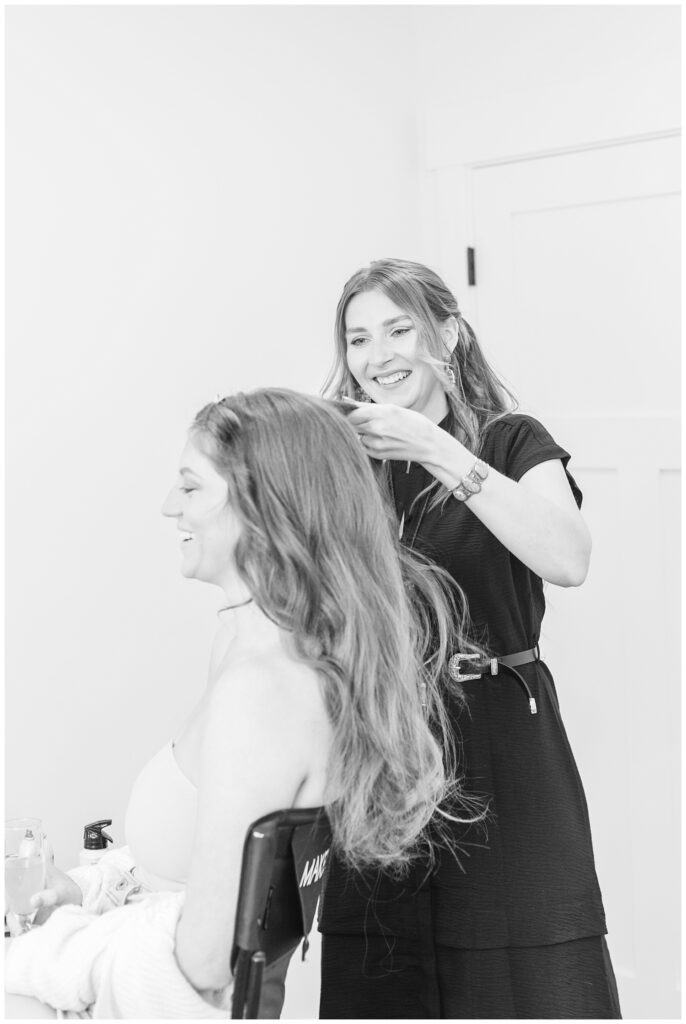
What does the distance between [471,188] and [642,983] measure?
2010 millimetres

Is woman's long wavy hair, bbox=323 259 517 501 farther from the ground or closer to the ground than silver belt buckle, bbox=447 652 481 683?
farther from the ground

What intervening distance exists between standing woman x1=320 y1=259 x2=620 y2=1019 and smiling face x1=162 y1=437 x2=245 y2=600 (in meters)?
0.30

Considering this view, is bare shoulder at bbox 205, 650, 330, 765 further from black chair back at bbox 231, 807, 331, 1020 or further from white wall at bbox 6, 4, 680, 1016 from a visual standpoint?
white wall at bbox 6, 4, 680, 1016

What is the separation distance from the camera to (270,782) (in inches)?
42.9

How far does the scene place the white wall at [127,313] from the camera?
5.47ft

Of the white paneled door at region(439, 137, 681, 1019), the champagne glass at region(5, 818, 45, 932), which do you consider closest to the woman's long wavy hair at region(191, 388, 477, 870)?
the champagne glass at region(5, 818, 45, 932)

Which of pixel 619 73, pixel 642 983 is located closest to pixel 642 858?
pixel 642 983

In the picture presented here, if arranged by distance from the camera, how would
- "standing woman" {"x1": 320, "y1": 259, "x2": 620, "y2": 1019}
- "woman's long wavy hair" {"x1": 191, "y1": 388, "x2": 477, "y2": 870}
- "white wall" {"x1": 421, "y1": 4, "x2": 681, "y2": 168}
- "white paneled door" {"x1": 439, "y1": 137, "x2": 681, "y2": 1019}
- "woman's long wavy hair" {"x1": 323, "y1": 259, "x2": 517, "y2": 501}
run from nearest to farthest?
"woman's long wavy hair" {"x1": 191, "y1": 388, "x2": 477, "y2": 870}, "standing woman" {"x1": 320, "y1": 259, "x2": 620, "y2": 1019}, "woman's long wavy hair" {"x1": 323, "y1": 259, "x2": 517, "y2": 501}, "white wall" {"x1": 421, "y1": 4, "x2": 681, "y2": 168}, "white paneled door" {"x1": 439, "y1": 137, "x2": 681, "y2": 1019}

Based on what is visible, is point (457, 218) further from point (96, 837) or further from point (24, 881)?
point (24, 881)

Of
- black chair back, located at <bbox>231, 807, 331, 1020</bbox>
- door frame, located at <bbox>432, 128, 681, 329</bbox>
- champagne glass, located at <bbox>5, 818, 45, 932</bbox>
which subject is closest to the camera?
black chair back, located at <bbox>231, 807, 331, 1020</bbox>

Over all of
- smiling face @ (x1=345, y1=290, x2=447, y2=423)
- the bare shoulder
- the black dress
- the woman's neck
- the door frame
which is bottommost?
the black dress

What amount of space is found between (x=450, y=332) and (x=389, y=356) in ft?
0.41

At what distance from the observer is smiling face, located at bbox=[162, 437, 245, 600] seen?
1251mm

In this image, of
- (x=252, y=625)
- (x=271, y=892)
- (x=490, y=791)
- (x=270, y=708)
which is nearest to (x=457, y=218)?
(x=490, y=791)
